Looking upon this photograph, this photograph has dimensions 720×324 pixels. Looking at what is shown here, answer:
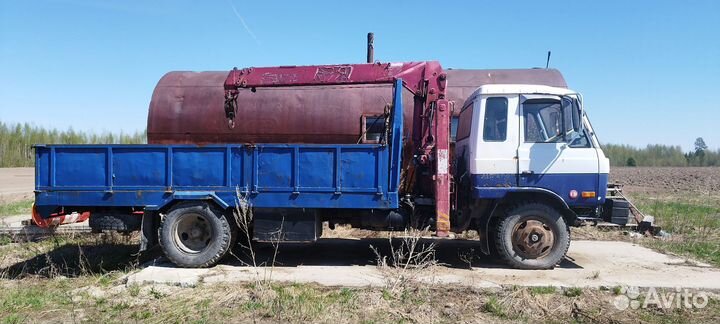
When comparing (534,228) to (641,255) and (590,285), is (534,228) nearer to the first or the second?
(590,285)

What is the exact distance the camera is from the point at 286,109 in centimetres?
935

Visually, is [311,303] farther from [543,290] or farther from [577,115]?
[577,115]

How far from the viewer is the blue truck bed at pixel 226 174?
22.2ft

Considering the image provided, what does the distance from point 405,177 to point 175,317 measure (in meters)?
3.81

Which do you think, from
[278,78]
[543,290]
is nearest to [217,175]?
[278,78]

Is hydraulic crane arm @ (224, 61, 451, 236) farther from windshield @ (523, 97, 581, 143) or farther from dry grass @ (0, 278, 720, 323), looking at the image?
dry grass @ (0, 278, 720, 323)

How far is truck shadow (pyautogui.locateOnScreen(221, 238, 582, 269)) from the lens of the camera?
287 inches

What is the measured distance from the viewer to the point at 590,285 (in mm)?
5840

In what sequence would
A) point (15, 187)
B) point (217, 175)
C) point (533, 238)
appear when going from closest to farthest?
point (533, 238)
point (217, 175)
point (15, 187)

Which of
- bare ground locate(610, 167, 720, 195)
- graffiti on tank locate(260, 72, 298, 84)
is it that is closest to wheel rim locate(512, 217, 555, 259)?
graffiti on tank locate(260, 72, 298, 84)

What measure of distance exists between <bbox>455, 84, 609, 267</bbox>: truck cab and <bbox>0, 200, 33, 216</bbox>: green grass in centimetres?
1429

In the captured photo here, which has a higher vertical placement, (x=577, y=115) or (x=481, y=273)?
(x=577, y=115)

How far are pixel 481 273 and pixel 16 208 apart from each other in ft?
51.2

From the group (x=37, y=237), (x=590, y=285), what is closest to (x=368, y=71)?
(x=590, y=285)
